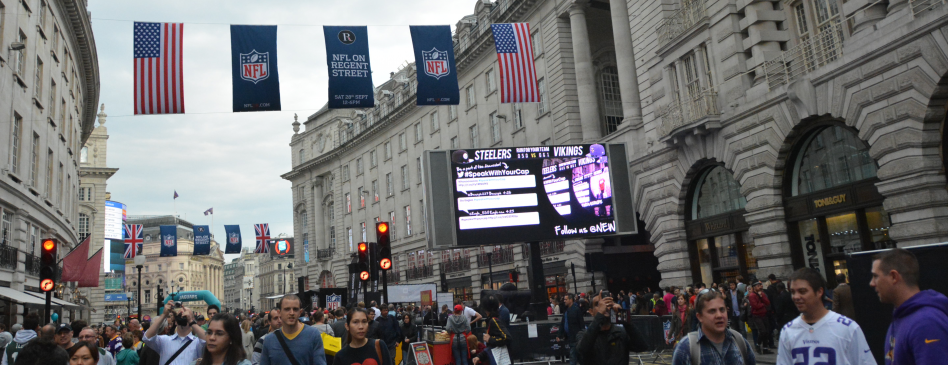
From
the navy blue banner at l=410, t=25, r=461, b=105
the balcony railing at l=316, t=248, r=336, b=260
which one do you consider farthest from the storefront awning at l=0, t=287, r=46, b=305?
the balcony railing at l=316, t=248, r=336, b=260

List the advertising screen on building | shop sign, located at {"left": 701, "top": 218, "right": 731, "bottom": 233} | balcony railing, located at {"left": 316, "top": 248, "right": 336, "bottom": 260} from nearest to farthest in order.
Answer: shop sign, located at {"left": 701, "top": 218, "right": 731, "bottom": 233}, balcony railing, located at {"left": 316, "top": 248, "right": 336, "bottom": 260}, the advertising screen on building

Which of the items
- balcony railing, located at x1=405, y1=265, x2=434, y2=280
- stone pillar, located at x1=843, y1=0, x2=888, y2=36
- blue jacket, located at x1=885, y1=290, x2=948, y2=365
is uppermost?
stone pillar, located at x1=843, y1=0, x2=888, y2=36

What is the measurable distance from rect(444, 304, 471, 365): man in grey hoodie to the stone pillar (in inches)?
494

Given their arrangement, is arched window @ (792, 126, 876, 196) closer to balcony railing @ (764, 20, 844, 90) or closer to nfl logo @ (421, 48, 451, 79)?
balcony railing @ (764, 20, 844, 90)

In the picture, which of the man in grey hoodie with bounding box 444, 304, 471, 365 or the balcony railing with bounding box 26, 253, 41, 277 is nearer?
the man in grey hoodie with bounding box 444, 304, 471, 365

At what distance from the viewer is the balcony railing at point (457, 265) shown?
49094 millimetres

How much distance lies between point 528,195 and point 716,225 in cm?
739

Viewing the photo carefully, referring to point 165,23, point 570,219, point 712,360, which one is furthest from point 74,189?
point 712,360

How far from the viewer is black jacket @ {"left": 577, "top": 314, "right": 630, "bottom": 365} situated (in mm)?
6934

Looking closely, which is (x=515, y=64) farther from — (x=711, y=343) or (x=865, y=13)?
(x=711, y=343)

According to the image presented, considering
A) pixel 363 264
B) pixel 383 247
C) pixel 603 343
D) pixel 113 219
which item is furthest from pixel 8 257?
pixel 113 219

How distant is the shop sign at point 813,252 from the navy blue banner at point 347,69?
1354 centimetres

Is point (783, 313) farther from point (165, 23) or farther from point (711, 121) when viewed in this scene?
point (165, 23)

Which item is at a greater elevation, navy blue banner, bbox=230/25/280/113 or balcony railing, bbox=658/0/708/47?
balcony railing, bbox=658/0/708/47
